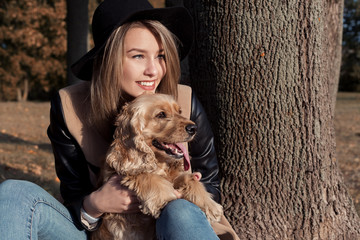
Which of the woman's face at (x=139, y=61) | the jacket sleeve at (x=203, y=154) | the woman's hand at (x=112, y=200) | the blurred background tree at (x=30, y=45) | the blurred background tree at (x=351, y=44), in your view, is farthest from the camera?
the blurred background tree at (x=351, y=44)

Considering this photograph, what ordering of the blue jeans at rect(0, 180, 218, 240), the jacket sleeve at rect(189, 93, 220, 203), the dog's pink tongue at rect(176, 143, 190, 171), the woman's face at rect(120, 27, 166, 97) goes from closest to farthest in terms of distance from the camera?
the blue jeans at rect(0, 180, 218, 240) → the dog's pink tongue at rect(176, 143, 190, 171) → the woman's face at rect(120, 27, 166, 97) → the jacket sleeve at rect(189, 93, 220, 203)

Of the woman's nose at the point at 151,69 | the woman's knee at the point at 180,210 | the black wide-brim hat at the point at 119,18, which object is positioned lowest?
the woman's knee at the point at 180,210

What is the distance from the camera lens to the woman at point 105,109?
2.53 m

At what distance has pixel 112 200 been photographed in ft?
8.20

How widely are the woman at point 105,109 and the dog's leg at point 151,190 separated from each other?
3.4 inches

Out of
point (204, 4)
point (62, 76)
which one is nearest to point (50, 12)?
point (62, 76)

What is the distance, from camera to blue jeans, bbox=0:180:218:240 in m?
2.21

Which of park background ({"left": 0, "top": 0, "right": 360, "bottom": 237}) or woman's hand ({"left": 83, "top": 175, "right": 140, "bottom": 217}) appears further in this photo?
park background ({"left": 0, "top": 0, "right": 360, "bottom": 237})

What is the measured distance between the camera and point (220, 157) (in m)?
3.38

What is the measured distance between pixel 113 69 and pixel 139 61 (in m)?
0.20

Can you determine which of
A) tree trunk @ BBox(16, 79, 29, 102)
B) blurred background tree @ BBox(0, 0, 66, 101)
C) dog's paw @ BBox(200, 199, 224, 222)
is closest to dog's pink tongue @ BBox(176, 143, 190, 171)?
dog's paw @ BBox(200, 199, 224, 222)

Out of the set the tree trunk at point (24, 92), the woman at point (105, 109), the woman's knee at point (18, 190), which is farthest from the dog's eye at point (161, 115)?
the tree trunk at point (24, 92)

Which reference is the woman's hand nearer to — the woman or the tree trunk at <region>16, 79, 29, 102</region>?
the woman

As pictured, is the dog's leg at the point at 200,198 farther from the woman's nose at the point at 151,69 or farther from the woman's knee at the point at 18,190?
the woman's knee at the point at 18,190
